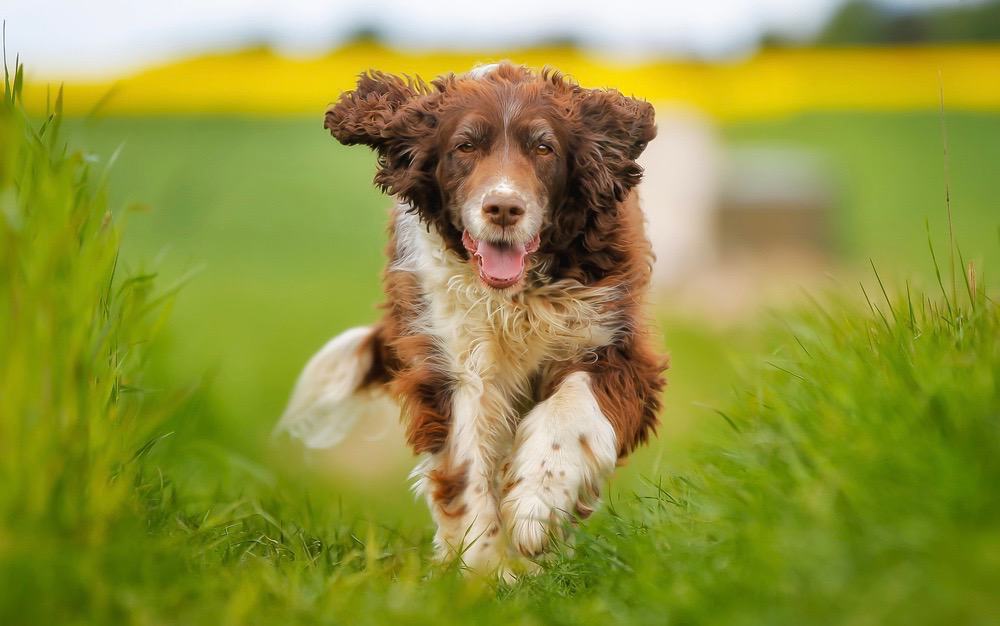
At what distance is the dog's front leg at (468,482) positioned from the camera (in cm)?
390

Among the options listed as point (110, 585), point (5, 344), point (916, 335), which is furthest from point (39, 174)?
point (916, 335)

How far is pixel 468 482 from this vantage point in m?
4.03

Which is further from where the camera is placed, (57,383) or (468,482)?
(468,482)

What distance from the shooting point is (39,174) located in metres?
3.19

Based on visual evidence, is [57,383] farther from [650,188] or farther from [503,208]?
[650,188]

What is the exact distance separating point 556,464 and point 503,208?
0.87 metres

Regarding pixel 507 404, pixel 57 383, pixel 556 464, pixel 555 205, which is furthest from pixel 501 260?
pixel 57 383

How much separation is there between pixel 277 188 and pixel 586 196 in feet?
45.6

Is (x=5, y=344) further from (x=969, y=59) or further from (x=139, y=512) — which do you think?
(x=969, y=59)

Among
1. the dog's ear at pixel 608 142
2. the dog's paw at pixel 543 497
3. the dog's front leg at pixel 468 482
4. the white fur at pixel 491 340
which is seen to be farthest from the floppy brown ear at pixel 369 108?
the dog's paw at pixel 543 497

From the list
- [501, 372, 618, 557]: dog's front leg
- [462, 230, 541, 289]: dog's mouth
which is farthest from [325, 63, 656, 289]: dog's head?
[501, 372, 618, 557]: dog's front leg

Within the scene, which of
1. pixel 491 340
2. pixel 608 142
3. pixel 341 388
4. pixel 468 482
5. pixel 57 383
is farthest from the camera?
pixel 341 388

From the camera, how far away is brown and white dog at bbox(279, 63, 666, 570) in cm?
388

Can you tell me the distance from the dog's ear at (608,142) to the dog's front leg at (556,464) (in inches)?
29.1
